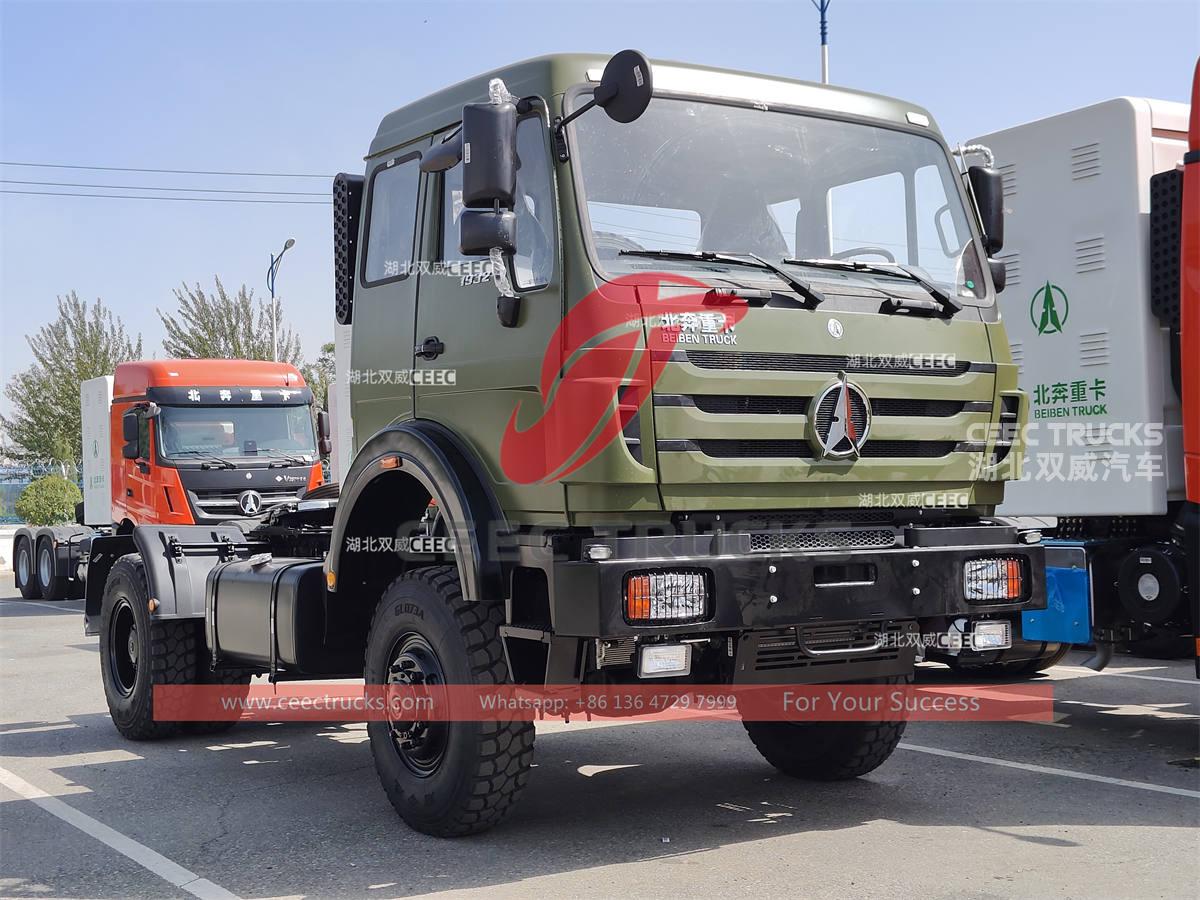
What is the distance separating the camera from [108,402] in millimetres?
17750

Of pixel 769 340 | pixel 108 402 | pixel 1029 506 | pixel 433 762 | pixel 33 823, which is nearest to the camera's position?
pixel 769 340

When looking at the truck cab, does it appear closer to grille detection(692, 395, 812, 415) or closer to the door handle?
the door handle

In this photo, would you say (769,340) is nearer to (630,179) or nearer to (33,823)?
(630,179)

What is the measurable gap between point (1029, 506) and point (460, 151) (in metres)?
4.47

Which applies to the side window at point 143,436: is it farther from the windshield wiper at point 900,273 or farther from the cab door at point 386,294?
the windshield wiper at point 900,273

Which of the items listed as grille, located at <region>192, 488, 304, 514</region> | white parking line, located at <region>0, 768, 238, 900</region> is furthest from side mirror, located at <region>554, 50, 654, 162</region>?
grille, located at <region>192, 488, 304, 514</region>

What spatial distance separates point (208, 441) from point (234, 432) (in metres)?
0.34

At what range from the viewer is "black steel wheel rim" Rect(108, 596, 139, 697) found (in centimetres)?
862

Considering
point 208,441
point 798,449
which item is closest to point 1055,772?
point 798,449

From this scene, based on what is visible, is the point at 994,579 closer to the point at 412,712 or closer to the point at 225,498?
Answer: the point at 412,712

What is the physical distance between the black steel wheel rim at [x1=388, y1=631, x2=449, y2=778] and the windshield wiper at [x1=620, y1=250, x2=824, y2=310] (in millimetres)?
1866

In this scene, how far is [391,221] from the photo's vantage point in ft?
20.9

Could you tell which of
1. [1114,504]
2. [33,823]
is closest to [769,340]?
[1114,504]

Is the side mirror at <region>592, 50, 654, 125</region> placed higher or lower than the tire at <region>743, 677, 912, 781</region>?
higher
